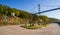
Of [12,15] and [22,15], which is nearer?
[12,15]

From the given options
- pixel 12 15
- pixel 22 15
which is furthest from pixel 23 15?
pixel 12 15

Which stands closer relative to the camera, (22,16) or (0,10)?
(0,10)

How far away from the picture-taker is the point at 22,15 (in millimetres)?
73375

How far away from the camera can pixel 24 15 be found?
245 feet

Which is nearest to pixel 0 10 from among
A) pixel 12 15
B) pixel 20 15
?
pixel 12 15

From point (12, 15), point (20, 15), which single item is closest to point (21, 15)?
point (20, 15)

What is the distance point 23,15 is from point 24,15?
0.95m

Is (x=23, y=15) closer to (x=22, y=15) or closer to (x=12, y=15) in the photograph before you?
(x=22, y=15)

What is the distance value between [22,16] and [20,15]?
1189mm

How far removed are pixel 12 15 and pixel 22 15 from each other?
51.3 feet

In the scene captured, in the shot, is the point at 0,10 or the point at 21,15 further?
the point at 21,15

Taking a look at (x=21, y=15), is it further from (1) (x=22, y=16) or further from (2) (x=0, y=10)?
(2) (x=0, y=10)

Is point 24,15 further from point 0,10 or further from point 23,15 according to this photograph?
point 0,10

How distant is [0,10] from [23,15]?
18607mm
